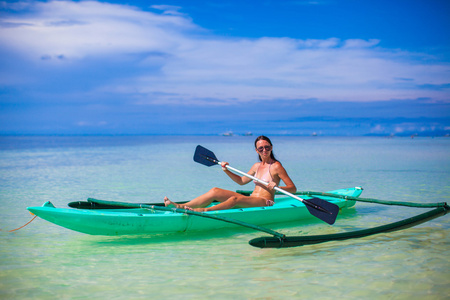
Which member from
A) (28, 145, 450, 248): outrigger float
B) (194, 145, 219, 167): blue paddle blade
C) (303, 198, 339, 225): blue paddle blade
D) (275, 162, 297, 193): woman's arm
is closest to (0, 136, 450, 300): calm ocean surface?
(28, 145, 450, 248): outrigger float

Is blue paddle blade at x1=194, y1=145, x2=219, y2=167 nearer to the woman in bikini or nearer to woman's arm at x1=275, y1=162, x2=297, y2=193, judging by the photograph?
the woman in bikini

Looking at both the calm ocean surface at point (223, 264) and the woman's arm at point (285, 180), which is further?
the woman's arm at point (285, 180)

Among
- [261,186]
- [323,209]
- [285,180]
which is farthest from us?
[261,186]

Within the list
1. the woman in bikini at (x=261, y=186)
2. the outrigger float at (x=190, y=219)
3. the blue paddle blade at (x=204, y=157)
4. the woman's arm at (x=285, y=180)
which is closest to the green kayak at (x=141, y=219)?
the outrigger float at (x=190, y=219)

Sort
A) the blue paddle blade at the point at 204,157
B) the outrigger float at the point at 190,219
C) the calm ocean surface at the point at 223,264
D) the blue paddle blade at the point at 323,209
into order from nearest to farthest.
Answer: the calm ocean surface at the point at 223,264
the outrigger float at the point at 190,219
the blue paddle blade at the point at 323,209
the blue paddle blade at the point at 204,157

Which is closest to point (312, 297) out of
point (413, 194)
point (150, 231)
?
point (150, 231)

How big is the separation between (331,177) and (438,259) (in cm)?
1014

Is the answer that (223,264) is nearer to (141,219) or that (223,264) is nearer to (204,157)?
(141,219)

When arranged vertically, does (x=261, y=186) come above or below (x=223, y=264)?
above

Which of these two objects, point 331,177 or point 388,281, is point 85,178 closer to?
point 331,177

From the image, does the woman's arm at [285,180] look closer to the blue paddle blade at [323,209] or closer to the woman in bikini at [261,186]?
the woman in bikini at [261,186]

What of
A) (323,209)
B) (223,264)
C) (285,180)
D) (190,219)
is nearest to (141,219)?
(190,219)

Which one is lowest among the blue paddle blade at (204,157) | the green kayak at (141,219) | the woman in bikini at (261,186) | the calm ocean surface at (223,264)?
the calm ocean surface at (223,264)

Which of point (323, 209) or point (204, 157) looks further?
point (204, 157)
